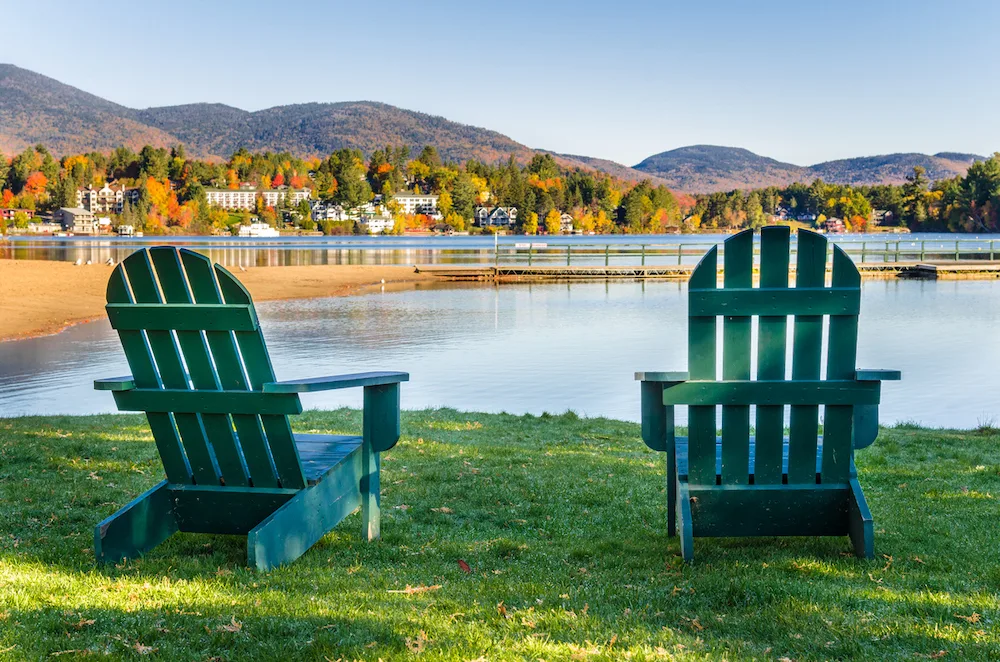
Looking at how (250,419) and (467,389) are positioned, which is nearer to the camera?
(250,419)

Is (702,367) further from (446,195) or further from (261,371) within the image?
(446,195)

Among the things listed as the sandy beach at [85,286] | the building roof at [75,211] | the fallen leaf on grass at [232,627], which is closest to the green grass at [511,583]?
the fallen leaf on grass at [232,627]

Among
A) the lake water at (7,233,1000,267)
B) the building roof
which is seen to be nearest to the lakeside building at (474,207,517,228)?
the building roof

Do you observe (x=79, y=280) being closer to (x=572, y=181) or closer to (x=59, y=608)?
(x=59, y=608)

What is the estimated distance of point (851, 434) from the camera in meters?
3.60

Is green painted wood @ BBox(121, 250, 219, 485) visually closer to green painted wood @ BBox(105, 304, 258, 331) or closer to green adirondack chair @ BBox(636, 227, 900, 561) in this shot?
green painted wood @ BBox(105, 304, 258, 331)

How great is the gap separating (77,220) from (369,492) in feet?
518

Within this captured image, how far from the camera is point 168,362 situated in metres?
3.54

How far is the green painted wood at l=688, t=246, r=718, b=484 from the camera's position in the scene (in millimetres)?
3465

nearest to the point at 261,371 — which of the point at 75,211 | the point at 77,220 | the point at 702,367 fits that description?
the point at 702,367

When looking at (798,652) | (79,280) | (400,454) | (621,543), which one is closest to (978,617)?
(798,652)

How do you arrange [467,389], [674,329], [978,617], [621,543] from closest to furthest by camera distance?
[978,617], [621,543], [467,389], [674,329]

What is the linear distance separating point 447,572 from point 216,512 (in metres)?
0.97

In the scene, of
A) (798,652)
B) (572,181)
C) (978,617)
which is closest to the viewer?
(798,652)
